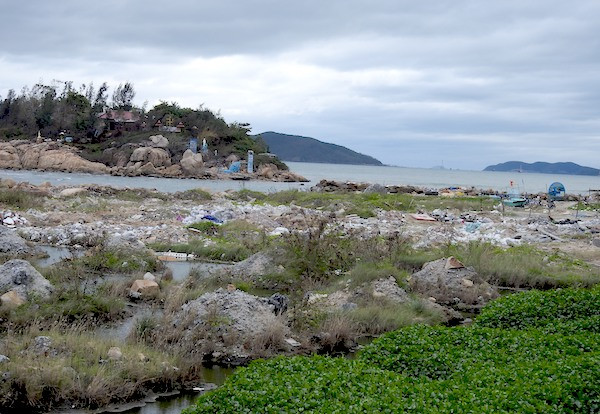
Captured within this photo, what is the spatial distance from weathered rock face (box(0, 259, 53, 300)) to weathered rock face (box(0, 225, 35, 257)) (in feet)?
14.0

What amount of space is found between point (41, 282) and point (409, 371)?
19.1ft

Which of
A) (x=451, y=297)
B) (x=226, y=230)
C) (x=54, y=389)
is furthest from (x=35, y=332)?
(x=226, y=230)

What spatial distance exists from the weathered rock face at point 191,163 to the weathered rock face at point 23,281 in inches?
2540

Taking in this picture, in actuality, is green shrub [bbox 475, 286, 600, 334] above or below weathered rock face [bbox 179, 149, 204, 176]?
below

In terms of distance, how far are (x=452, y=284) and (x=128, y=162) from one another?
66186 millimetres

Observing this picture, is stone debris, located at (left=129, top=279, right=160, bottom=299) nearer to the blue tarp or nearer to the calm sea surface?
the calm sea surface

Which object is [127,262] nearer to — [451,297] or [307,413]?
[451,297]

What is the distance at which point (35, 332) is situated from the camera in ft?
25.5

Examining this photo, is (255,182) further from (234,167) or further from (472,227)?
(472,227)

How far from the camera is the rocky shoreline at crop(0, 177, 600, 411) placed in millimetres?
7547

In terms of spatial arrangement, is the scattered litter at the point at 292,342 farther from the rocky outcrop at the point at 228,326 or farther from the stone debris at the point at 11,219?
the stone debris at the point at 11,219

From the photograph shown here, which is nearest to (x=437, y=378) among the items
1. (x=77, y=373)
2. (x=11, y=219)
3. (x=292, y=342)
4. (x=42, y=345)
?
(x=292, y=342)

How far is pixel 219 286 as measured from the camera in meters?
12.1

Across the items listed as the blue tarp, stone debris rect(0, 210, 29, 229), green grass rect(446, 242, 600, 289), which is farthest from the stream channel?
the blue tarp
